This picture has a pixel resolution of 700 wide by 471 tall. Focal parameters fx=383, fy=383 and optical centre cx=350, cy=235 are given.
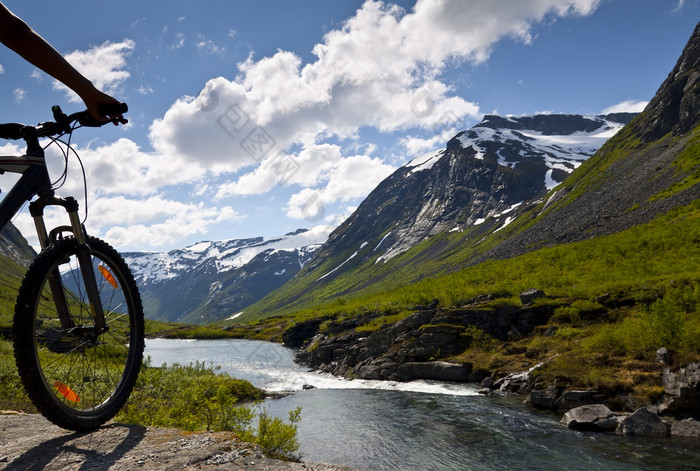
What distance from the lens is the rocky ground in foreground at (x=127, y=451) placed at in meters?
5.15

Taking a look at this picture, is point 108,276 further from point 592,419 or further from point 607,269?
point 607,269

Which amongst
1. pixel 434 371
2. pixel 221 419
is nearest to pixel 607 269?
pixel 434 371

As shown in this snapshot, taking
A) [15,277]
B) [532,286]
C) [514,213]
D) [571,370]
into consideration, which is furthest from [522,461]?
[514,213]

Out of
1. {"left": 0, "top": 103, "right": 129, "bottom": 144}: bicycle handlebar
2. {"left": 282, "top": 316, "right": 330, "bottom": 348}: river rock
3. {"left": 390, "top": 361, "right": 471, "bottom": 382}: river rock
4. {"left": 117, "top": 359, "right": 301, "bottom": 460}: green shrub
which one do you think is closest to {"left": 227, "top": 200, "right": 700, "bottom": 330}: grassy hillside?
{"left": 390, "top": 361, "right": 471, "bottom": 382}: river rock

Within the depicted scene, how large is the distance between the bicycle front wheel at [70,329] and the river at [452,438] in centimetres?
1108

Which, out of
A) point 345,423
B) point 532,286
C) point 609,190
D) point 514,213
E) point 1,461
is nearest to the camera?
point 1,461

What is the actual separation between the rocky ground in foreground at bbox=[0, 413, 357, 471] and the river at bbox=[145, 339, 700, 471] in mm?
10440

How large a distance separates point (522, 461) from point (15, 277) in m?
159

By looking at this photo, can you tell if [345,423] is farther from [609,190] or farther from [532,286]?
[609,190]

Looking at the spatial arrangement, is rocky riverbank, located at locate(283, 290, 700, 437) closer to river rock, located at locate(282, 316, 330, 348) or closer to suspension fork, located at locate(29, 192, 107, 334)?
river rock, located at locate(282, 316, 330, 348)

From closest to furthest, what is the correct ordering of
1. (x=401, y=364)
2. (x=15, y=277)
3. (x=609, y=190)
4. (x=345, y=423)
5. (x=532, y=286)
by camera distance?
(x=345, y=423), (x=401, y=364), (x=532, y=286), (x=609, y=190), (x=15, y=277)

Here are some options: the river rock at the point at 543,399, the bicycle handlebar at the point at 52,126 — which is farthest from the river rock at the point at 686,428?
the bicycle handlebar at the point at 52,126

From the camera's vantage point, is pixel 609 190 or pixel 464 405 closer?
pixel 464 405

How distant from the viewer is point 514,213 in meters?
169
